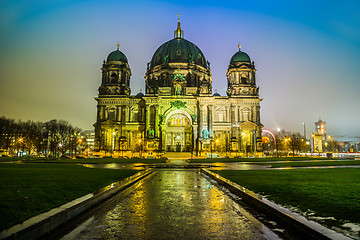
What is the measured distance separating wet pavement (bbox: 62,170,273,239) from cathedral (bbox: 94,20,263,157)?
178 feet

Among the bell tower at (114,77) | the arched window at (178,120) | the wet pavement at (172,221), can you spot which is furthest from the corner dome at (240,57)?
the wet pavement at (172,221)

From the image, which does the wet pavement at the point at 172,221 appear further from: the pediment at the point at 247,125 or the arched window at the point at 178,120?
the arched window at the point at 178,120

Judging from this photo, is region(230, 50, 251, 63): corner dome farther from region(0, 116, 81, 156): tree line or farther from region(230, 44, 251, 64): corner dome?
region(0, 116, 81, 156): tree line

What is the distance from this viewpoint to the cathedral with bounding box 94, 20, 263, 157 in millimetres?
65500

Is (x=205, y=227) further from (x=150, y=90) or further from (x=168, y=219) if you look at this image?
(x=150, y=90)

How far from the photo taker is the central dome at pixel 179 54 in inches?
3100

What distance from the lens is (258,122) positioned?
67.4 meters

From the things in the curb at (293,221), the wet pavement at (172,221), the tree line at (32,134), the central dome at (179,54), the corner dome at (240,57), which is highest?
the central dome at (179,54)

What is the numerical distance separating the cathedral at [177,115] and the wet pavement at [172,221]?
2133 inches

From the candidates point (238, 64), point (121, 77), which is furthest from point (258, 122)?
point (121, 77)

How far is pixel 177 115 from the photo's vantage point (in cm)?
7481

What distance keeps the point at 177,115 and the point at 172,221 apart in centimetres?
6837

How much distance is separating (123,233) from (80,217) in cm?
201

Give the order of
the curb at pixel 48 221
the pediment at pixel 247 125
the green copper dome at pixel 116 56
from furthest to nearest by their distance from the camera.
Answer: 1. the green copper dome at pixel 116 56
2. the pediment at pixel 247 125
3. the curb at pixel 48 221
